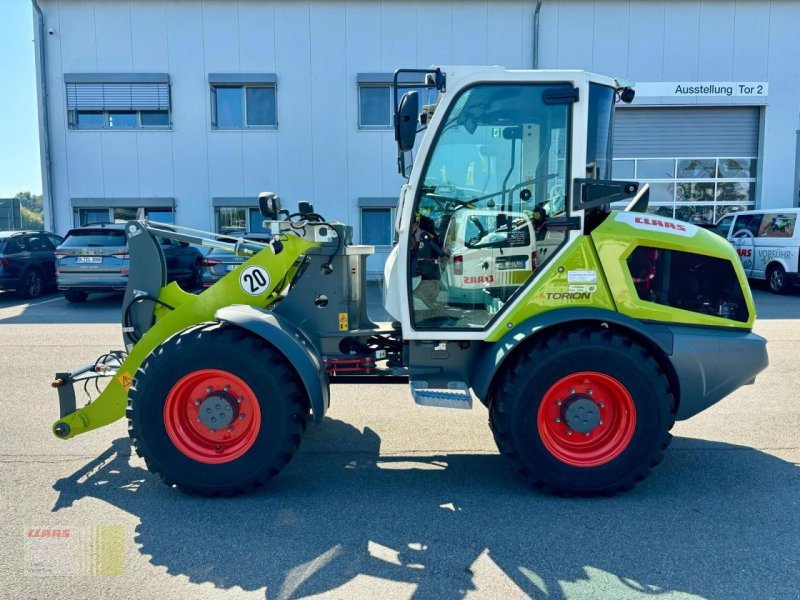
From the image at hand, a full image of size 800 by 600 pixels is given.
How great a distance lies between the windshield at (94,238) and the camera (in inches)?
498

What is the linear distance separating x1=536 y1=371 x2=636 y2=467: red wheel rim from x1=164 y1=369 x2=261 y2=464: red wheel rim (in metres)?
1.88

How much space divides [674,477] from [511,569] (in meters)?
1.76

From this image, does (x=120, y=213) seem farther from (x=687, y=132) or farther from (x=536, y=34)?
(x=687, y=132)

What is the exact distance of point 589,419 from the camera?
3900 millimetres

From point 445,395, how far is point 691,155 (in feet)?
53.2

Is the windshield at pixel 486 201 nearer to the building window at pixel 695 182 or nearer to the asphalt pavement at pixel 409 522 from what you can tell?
the asphalt pavement at pixel 409 522

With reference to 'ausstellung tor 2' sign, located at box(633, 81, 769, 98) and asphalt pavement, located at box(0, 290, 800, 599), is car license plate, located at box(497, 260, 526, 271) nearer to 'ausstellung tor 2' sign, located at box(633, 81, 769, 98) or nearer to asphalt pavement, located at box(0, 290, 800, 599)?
asphalt pavement, located at box(0, 290, 800, 599)

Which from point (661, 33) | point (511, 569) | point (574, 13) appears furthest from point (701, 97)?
point (511, 569)

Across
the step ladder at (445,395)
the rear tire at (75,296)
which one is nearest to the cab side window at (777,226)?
the step ladder at (445,395)

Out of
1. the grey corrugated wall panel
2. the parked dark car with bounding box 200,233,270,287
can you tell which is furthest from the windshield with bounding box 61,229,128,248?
the grey corrugated wall panel

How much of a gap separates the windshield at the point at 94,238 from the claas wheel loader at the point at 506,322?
366 inches

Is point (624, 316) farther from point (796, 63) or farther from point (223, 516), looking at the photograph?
point (796, 63)

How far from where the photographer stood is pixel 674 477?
4258 mm

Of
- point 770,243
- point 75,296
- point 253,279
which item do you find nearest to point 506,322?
point 253,279
